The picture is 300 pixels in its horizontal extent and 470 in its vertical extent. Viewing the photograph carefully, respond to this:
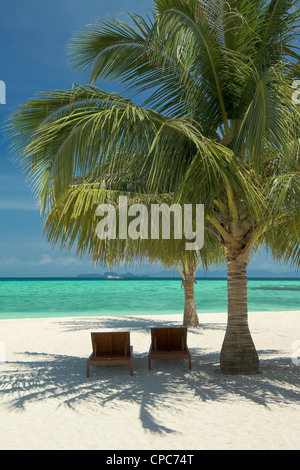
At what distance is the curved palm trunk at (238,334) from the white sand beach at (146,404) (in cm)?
22

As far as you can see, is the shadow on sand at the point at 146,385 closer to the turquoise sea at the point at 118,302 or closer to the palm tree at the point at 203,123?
the palm tree at the point at 203,123

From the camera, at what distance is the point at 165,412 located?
18.0ft

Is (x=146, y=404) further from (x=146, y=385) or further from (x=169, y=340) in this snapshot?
(x=169, y=340)

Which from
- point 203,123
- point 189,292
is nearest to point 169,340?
point 203,123

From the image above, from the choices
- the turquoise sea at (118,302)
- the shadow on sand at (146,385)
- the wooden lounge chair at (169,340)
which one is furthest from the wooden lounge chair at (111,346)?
the turquoise sea at (118,302)

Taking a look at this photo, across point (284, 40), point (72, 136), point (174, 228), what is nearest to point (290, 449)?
point (174, 228)

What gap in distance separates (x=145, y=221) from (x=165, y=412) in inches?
123

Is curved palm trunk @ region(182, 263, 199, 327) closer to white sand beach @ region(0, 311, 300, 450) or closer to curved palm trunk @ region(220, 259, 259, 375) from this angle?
white sand beach @ region(0, 311, 300, 450)

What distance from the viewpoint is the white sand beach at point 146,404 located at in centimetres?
452

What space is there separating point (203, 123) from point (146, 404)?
423cm

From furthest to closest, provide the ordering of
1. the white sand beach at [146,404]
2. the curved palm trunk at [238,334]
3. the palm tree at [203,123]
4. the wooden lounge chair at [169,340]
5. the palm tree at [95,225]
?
the wooden lounge chair at [169,340] → the curved palm trunk at [238,334] → the palm tree at [95,225] → the palm tree at [203,123] → the white sand beach at [146,404]

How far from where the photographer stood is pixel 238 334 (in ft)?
24.9

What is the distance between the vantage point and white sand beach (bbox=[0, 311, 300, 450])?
4523 millimetres

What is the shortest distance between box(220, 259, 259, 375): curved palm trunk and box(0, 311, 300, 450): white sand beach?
0.22 m
